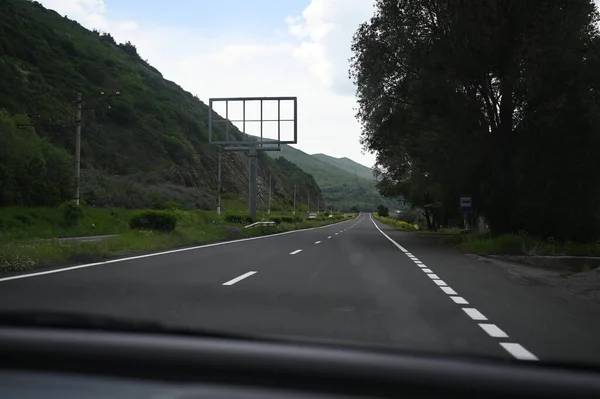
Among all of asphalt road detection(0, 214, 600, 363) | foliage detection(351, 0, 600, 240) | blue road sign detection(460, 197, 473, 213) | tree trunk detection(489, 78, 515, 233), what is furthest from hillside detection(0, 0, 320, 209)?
asphalt road detection(0, 214, 600, 363)

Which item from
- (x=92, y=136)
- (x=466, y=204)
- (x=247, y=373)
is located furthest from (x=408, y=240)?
(x=92, y=136)

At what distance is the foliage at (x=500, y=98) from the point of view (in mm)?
21906

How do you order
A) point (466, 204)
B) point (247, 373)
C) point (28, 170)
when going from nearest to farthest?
point (247, 373), point (466, 204), point (28, 170)

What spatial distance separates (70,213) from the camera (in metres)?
36.2

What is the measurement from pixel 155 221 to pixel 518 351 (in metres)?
20.5

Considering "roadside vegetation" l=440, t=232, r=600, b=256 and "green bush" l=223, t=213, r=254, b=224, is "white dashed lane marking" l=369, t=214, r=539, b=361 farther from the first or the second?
"green bush" l=223, t=213, r=254, b=224

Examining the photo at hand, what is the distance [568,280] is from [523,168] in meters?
13.3

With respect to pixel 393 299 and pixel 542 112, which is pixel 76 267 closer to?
pixel 393 299

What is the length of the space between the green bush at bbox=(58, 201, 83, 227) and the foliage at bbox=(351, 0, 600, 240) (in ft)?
69.5

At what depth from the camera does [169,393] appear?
343 centimetres

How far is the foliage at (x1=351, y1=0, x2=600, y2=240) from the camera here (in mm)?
21906

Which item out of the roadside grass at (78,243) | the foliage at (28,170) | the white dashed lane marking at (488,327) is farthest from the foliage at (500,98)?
the foliage at (28,170)

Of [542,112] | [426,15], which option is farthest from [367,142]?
[542,112]

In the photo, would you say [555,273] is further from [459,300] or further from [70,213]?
[70,213]
